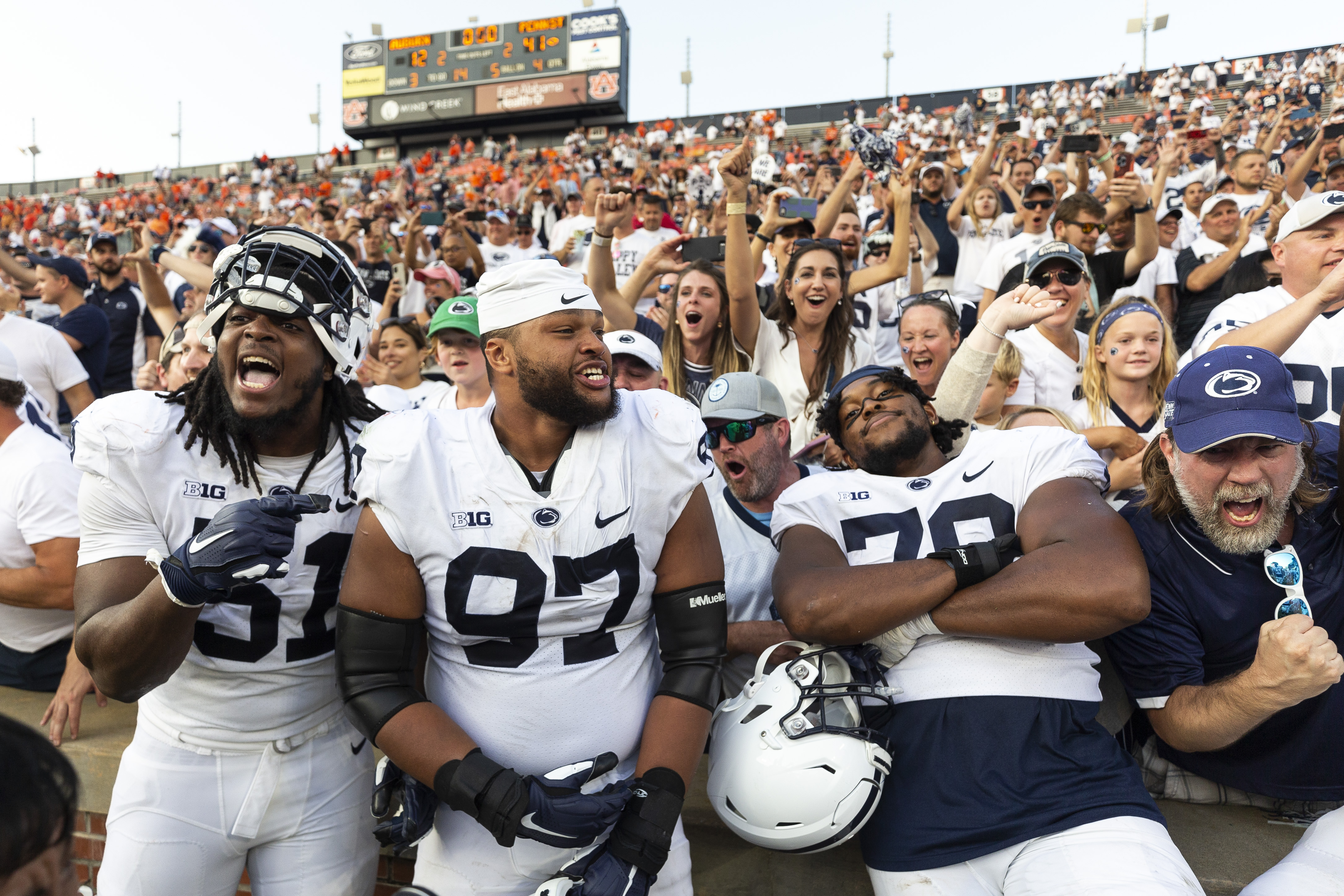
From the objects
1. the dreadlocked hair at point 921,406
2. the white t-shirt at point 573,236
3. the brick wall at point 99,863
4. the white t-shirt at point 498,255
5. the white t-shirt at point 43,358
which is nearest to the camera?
the brick wall at point 99,863

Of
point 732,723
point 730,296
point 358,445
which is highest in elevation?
point 730,296

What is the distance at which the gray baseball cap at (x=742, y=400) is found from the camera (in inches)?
143

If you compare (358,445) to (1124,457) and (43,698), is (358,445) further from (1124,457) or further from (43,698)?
(1124,457)

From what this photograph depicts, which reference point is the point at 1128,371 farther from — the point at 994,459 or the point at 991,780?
the point at 991,780

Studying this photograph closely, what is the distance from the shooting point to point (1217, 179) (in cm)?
1034

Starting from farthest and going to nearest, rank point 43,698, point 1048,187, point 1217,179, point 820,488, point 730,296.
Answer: point 1217,179
point 1048,187
point 730,296
point 43,698
point 820,488

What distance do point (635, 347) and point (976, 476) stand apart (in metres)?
1.78

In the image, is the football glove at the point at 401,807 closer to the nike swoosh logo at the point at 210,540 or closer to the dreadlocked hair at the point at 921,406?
the nike swoosh logo at the point at 210,540

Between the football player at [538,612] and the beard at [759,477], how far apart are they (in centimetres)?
111

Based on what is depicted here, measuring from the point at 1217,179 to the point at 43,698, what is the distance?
12.2 m

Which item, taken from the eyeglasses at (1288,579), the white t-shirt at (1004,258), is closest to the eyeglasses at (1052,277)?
the white t-shirt at (1004,258)

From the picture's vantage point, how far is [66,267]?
7.17 metres

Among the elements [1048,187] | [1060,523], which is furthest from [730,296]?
[1048,187]

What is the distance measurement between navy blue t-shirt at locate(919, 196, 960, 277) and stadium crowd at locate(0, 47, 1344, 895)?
773 millimetres
